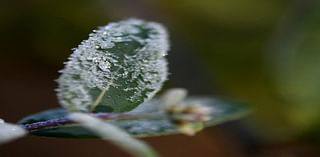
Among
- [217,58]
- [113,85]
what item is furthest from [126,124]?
[217,58]

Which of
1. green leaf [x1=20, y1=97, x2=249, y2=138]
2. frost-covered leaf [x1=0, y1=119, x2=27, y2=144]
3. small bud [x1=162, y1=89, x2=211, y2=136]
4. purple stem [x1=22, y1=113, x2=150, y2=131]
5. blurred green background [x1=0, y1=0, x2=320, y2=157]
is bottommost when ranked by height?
frost-covered leaf [x1=0, y1=119, x2=27, y2=144]

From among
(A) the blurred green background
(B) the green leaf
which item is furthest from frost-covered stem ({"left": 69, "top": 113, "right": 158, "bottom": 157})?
(A) the blurred green background

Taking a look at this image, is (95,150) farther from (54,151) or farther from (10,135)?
(10,135)

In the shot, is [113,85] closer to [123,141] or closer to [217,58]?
[123,141]

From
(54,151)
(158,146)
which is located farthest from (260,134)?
(54,151)

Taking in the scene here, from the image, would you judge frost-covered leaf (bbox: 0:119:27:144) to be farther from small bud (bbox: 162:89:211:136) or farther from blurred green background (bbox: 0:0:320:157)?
blurred green background (bbox: 0:0:320:157)

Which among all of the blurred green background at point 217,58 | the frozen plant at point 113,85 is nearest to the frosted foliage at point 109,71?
the frozen plant at point 113,85
